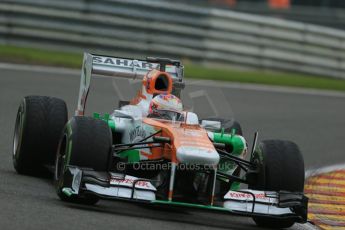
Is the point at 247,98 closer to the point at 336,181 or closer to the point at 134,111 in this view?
the point at 336,181

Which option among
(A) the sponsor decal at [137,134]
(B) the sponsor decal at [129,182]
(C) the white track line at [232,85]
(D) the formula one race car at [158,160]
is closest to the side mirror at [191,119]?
(D) the formula one race car at [158,160]

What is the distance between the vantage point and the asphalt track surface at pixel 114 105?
7477 mm

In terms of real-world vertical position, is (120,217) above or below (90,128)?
below

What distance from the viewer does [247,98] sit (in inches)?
695

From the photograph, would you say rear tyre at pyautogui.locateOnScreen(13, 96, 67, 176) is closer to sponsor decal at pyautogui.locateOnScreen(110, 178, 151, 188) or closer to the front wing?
the front wing

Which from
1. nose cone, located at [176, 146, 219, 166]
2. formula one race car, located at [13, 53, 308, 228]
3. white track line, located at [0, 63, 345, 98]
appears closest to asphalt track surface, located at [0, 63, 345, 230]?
white track line, located at [0, 63, 345, 98]

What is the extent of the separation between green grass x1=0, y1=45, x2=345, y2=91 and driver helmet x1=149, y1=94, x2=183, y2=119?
967cm

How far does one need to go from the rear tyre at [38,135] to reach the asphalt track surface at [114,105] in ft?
0.44

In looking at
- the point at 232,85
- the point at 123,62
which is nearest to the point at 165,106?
the point at 123,62

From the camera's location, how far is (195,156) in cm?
782

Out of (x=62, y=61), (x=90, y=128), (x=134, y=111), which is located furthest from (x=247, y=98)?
(x=90, y=128)

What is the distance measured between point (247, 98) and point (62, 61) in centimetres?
383

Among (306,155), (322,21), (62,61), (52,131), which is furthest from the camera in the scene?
(322,21)

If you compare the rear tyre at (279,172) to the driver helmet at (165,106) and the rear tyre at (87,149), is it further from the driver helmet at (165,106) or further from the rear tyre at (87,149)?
the rear tyre at (87,149)
